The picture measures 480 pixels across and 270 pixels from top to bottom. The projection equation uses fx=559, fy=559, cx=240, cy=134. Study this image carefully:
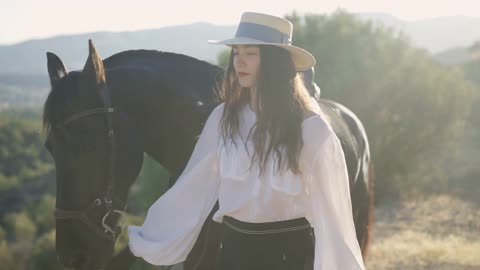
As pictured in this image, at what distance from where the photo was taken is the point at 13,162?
2697 inches

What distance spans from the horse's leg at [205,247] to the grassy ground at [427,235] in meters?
5.57

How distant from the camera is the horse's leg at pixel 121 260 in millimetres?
2990

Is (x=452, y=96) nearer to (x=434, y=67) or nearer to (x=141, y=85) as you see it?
(x=434, y=67)

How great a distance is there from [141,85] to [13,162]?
233ft

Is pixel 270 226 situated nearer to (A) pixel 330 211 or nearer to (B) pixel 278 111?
(A) pixel 330 211

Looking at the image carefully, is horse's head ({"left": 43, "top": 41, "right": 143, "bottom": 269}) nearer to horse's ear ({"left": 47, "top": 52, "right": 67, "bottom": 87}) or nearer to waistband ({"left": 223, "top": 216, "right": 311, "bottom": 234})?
horse's ear ({"left": 47, "top": 52, "right": 67, "bottom": 87})

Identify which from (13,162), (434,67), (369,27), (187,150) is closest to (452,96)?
(434,67)

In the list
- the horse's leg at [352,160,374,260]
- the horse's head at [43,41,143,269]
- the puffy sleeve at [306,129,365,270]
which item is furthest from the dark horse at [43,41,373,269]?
the horse's leg at [352,160,374,260]

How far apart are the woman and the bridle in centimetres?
48

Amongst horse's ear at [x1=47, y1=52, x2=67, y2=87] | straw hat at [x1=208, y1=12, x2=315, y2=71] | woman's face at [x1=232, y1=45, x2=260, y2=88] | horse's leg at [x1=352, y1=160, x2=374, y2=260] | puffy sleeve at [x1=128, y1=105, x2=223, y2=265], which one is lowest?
horse's leg at [x1=352, y1=160, x2=374, y2=260]

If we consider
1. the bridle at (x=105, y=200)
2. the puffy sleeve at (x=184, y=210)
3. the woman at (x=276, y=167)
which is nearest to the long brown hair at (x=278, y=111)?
the woman at (x=276, y=167)

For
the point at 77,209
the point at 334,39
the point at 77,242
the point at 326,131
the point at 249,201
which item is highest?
the point at 326,131

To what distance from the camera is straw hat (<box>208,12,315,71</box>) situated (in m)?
2.42

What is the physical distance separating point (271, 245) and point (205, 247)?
0.65 metres
